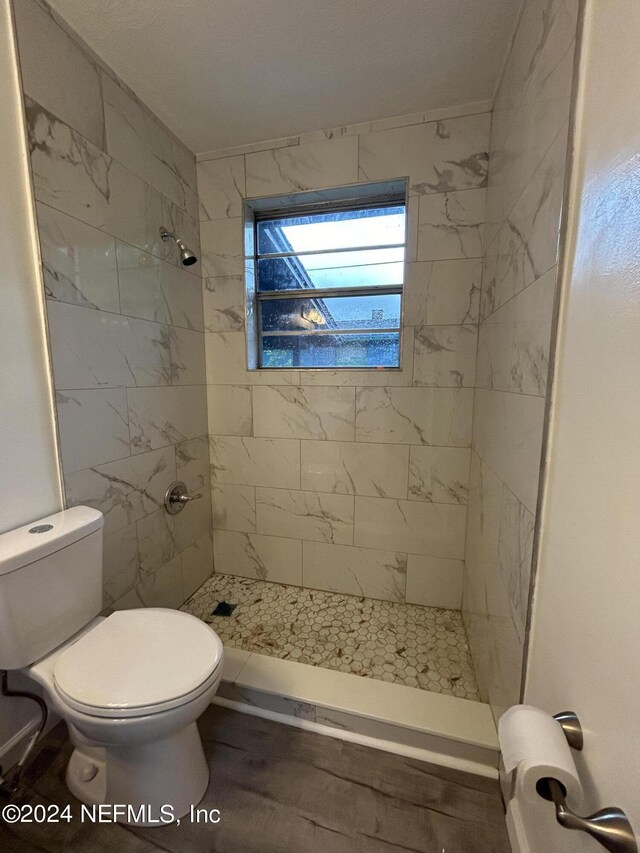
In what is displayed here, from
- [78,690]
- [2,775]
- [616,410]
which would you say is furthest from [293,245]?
[2,775]

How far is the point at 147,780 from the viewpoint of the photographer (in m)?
1.00

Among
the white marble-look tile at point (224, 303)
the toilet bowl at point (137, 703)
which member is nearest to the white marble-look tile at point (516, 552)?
the toilet bowl at point (137, 703)

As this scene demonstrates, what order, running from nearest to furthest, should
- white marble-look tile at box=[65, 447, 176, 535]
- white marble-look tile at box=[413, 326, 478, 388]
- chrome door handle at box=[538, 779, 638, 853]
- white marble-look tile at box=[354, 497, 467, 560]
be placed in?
chrome door handle at box=[538, 779, 638, 853] < white marble-look tile at box=[65, 447, 176, 535] < white marble-look tile at box=[413, 326, 478, 388] < white marble-look tile at box=[354, 497, 467, 560]

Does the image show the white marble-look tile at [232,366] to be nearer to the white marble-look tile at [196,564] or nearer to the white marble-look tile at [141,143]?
the white marble-look tile at [141,143]

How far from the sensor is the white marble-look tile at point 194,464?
6.04 feet

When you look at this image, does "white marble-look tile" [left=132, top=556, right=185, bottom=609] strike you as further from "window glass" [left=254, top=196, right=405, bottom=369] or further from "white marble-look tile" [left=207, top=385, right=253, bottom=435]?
"window glass" [left=254, top=196, right=405, bottom=369]

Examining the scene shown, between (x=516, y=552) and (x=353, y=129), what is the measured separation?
6.34ft

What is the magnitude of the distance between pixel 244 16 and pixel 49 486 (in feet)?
5.66

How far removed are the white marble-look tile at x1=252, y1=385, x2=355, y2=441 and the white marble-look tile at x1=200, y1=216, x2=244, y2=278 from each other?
676 millimetres

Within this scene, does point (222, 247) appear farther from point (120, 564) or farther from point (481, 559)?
point (481, 559)

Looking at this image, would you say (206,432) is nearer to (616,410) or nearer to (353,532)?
(353,532)

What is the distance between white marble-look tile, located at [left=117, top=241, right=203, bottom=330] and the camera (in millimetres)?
1449

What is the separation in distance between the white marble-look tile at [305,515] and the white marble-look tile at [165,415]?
0.55 meters

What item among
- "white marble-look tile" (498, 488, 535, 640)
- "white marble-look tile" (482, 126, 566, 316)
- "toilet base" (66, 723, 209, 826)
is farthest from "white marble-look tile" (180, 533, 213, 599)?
"white marble-look tile" (482, 126, 566, 316)
